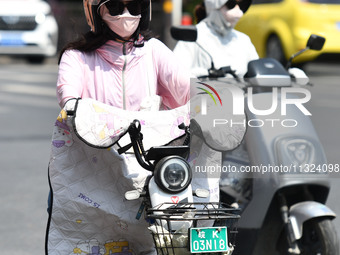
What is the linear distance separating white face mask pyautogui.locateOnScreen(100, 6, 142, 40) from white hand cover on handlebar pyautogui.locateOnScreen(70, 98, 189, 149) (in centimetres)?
50

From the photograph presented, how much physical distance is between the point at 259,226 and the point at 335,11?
425 inches

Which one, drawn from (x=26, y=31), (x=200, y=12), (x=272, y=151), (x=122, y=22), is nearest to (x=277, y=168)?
(x=272, y=151)

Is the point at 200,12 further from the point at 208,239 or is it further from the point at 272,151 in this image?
→ the point at 208,239

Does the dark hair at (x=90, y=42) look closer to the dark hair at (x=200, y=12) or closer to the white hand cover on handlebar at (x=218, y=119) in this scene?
the white hand cover on handlebar at (x=218, y=119)

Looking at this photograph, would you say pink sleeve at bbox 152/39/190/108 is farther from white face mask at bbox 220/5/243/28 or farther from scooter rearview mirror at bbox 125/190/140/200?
white face mask at bbox 220/5/243/28

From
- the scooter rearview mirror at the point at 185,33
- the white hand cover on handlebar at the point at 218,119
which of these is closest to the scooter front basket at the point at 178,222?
the white hand cover on handlebar at the point at 218,119

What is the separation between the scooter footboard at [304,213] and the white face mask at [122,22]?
1.23m

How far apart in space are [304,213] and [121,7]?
1.35 m

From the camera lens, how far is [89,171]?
3.52m

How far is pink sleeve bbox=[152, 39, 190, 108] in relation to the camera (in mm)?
3773

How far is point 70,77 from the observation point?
143 inches

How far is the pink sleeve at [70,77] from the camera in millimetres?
3553

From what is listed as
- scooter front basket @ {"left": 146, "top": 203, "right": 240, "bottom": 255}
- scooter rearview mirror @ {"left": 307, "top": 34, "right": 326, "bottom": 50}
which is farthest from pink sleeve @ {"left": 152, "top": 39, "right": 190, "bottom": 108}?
scooter rearview mirror @ {"left": 307, "top": 34, "right": 326, "bottom": 50}

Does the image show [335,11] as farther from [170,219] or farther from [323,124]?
[170,219]
